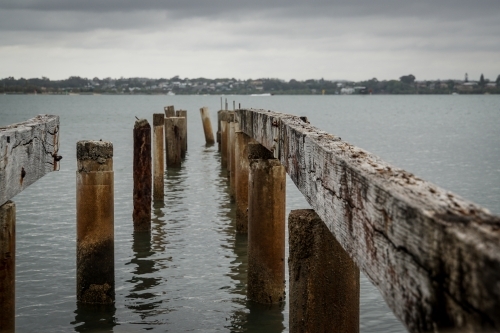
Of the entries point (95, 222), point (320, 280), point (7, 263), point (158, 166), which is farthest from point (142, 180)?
point (320, 280)

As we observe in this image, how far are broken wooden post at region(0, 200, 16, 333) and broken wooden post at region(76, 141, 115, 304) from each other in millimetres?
1983

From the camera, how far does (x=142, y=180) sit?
12578 mm

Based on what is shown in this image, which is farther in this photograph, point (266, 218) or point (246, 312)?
point (246, 312)

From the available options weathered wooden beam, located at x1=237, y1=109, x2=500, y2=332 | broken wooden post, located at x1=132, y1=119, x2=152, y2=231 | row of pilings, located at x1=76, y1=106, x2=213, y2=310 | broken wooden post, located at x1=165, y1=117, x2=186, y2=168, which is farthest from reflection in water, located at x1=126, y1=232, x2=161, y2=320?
broken wooden post, located at x1=165, y1=117, x2=186, y2=168

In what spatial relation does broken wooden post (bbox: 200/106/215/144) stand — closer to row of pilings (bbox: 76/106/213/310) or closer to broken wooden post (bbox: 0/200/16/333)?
row of pilings (bbox: 76/106/213/310)

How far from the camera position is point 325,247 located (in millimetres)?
4352

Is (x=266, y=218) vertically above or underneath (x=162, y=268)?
above

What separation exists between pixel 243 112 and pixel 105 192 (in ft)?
10.9

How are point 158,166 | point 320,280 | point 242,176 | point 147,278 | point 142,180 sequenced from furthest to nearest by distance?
point 158,166, point 142,180, point 242,176, point 147,278, point 320,280

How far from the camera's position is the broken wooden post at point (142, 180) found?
495 inches

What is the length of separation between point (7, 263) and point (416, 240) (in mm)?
3894

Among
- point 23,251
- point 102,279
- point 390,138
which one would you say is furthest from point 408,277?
point 390,138

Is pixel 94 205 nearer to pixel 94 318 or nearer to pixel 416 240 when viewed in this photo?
pixel 94 318

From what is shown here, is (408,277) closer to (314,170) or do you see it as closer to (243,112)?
(314,170)
